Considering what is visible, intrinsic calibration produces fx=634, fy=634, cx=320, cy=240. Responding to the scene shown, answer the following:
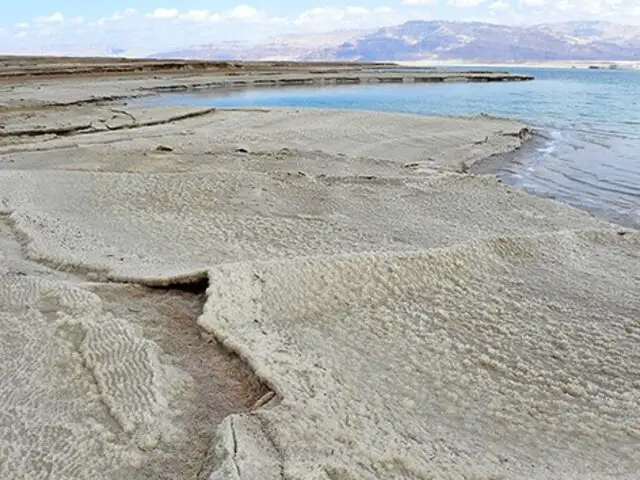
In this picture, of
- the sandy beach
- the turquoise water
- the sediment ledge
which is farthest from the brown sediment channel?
the sediment ledge

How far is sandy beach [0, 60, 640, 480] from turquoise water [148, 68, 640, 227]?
169cm

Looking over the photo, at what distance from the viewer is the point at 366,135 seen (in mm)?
11570

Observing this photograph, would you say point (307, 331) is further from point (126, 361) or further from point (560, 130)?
point (560, 130)

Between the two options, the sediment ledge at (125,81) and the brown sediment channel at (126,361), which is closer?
the brown sediment channel at (126,361)

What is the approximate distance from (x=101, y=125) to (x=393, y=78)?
94.4 feet

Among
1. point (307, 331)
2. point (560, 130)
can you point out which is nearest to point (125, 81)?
point (560, 130)

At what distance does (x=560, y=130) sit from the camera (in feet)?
48.8

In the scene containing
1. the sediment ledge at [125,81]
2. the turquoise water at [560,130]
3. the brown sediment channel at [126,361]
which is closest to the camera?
the brown sediment channel at [126,361]

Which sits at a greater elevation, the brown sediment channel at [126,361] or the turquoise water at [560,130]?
the brown sediment channel at [126,361]

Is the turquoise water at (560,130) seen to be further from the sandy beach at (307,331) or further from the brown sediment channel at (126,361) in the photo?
the brown sediment channel at (126,361)

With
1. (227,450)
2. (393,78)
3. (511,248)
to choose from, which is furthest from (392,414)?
(393,78)

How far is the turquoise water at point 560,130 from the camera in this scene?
8180 mm

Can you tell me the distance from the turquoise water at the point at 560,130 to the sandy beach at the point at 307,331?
1.69 meters

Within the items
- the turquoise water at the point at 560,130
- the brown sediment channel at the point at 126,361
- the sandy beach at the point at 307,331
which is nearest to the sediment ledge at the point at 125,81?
the turquoise water at the point at 560,130
